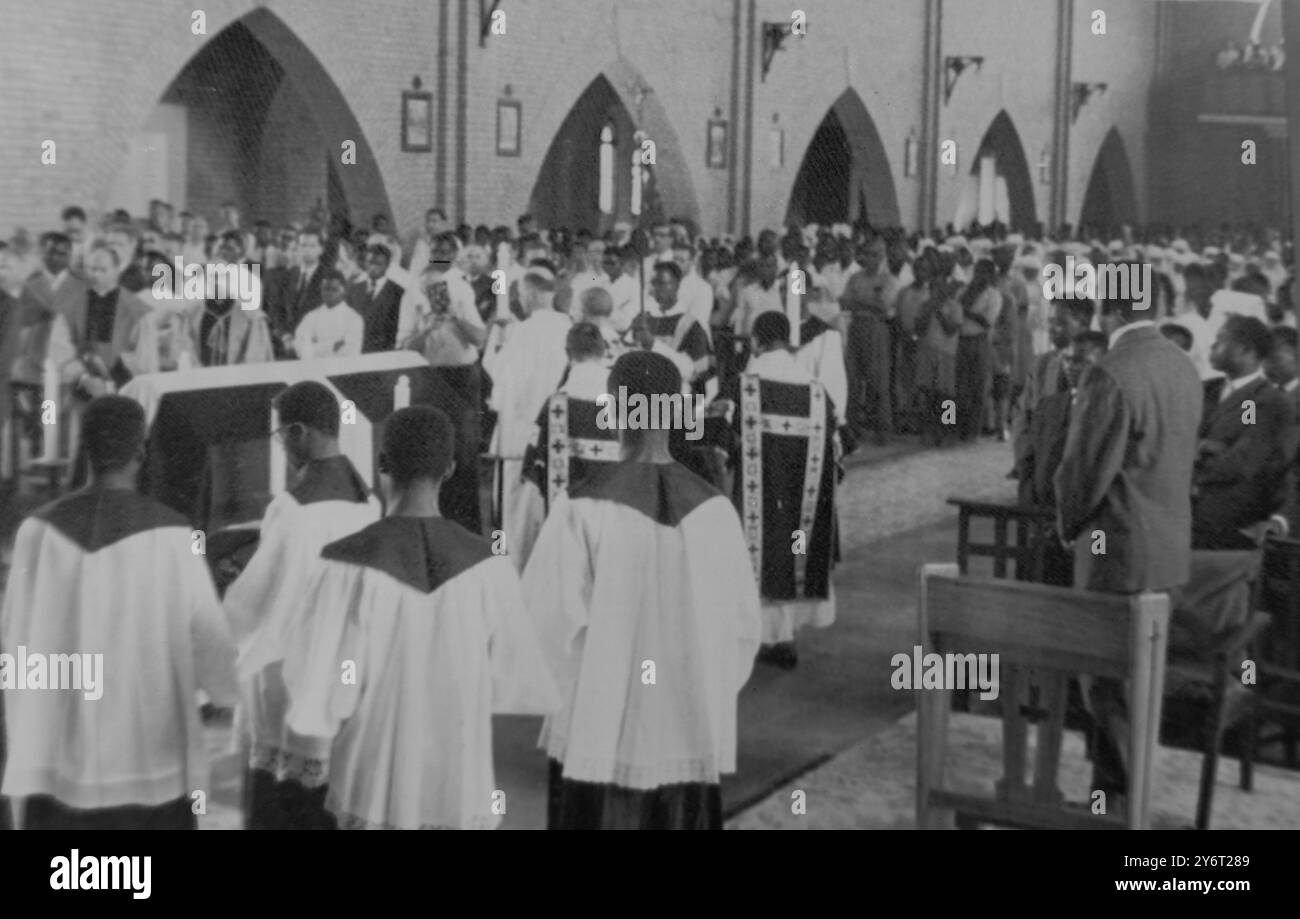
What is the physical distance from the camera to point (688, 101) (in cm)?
801

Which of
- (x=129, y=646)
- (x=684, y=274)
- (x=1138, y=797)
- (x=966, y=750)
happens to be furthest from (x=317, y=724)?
(x=684, y=274)

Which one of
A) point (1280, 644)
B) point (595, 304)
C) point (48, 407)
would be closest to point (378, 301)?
point (595, 304)

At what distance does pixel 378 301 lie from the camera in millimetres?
7195

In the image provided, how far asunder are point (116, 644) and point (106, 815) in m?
0.45

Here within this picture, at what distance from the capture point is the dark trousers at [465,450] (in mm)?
5965

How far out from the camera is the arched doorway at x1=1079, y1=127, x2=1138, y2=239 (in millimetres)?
6266

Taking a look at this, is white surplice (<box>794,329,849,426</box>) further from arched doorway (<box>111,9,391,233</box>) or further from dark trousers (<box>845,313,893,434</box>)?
arched doorway (<box>111,9,391,233</box>)

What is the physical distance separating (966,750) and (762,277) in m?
2.96

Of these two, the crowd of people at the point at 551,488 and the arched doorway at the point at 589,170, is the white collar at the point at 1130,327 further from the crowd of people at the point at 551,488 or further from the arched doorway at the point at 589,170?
the arched doorway at the point at 589,170

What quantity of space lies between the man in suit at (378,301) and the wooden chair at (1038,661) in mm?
2866

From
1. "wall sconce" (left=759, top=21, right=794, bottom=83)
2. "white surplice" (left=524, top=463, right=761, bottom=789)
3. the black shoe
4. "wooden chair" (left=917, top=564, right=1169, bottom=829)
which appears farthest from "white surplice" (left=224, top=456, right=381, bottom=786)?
"wall sconce" (left=759, top=21, right=794, bottom=83)

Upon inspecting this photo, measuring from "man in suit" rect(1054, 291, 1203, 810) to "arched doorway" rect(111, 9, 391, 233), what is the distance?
13.0 feet

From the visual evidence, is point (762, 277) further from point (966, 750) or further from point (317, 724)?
point (317, 724)

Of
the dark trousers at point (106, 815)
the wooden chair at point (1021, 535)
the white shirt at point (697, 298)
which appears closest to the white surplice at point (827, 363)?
the white shirt at point (697, 298)
